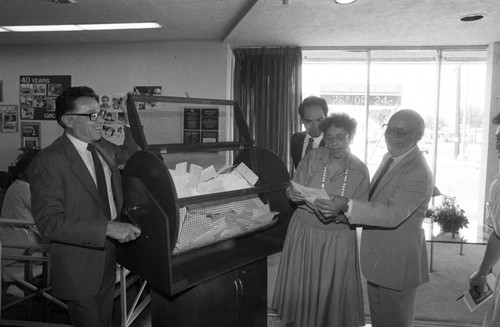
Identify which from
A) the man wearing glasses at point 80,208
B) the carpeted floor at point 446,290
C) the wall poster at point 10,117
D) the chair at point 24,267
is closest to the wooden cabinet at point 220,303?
the man wearing glasses at point 80,208

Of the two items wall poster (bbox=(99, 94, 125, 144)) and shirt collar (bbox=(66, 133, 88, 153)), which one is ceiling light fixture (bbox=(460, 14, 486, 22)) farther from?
wall poster (bbox=(99, 94, 125, 144))

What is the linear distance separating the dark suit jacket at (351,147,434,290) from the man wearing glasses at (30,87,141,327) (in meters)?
1.10

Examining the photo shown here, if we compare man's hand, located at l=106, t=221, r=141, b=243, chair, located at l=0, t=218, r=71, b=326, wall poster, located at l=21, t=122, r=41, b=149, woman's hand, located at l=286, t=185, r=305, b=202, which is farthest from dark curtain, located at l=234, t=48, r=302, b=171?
man's hand, located at l=106, t=221, r=141, b=243

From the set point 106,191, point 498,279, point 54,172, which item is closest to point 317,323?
point 498,279

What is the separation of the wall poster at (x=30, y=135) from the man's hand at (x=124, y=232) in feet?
15.6

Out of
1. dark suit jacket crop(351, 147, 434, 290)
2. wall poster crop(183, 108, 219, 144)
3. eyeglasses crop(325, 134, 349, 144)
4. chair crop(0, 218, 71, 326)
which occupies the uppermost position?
wall poster crop(183, 108, 219, 144)

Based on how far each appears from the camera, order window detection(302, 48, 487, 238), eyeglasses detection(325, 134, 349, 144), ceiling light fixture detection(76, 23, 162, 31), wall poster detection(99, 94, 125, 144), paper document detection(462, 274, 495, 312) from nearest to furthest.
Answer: paper document detection(462, 274, 495, 312)
eyeglasses detection(325, 134, 349, 144)
ceiling light fixture detection(76, 23, 162, 31)
wall poster detection(99, 94, 125, 144)
window detection(302, 48, 487, 238)

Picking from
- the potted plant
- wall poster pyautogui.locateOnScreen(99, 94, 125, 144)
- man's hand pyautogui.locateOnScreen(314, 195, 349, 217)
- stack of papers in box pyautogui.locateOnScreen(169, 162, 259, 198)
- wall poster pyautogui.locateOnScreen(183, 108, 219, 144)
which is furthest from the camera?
wall poster pyautogui.locateOnScreen(99, 94, 125, 144)

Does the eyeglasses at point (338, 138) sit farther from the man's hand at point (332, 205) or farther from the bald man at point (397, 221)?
the man's hand at point (332, 205)

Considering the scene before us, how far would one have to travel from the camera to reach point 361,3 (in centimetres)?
329

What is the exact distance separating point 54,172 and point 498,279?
72.1 inches

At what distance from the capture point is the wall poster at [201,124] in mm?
5051

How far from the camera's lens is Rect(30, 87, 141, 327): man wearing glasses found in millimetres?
1511

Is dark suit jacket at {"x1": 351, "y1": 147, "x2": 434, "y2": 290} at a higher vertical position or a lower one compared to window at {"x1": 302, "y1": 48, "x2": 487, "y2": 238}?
lower
